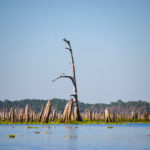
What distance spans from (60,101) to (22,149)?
593ft

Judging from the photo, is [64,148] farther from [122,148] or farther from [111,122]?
[111,122]

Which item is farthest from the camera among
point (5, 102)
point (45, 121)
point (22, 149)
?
point (5, 102)

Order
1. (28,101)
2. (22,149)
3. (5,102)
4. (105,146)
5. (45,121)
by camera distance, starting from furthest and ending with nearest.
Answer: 1. (28,101)
2. (5,102)
3. (45,121)
4. (105,146)
5. (22,149)

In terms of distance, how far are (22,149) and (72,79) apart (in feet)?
96.7

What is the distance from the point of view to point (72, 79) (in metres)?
46.8

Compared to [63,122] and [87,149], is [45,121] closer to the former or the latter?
[63,122]

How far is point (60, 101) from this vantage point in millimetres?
198000

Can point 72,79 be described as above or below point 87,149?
above

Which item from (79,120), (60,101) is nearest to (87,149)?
(79,120)

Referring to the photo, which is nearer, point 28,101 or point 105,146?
point 105,146

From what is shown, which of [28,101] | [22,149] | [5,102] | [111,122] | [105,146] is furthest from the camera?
[28,101]

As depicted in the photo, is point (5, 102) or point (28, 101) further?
point (28, 101)

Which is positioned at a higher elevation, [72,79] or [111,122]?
[72,79]

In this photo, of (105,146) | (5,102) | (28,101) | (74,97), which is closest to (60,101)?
(28,101)
